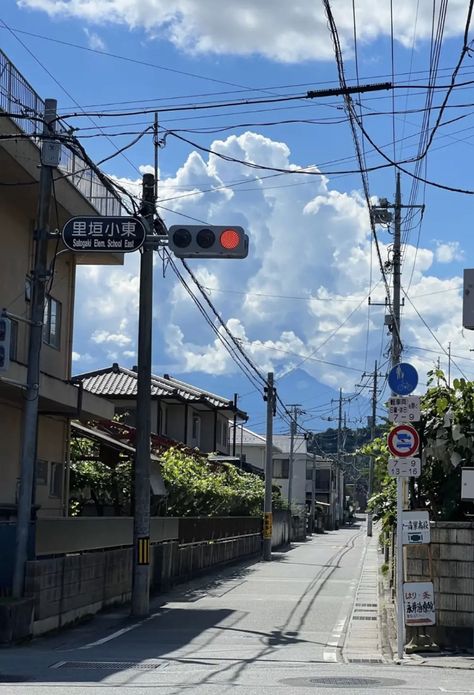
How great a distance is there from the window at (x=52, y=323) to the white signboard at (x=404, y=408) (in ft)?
32.1

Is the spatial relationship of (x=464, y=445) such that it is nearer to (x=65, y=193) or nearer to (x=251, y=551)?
(x=65, y=193)

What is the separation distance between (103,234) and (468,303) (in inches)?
246

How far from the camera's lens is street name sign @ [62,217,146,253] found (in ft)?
49.5

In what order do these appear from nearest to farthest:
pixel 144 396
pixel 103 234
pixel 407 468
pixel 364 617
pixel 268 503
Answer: pixel 407 468, pixel 103 234, pixel 364 617, pixel 144 396, pixel 268 503

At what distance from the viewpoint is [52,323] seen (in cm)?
2177

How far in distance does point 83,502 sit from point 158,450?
5880 millimetres

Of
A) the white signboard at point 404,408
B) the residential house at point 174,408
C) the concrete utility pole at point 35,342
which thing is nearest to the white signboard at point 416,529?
the white signboard at point 404,408

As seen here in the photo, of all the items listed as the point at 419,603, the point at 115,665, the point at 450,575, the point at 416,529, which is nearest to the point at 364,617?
the point at 450,575

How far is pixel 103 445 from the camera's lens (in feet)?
81.2

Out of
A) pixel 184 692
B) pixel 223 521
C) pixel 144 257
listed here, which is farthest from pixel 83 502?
pixel 184 692

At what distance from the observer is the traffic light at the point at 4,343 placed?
14.2 metres

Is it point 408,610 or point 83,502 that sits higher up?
point 83,502

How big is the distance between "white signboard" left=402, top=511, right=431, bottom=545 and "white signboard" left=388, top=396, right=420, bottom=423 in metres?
1.35

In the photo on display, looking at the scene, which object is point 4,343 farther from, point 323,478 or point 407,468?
point 323,478
